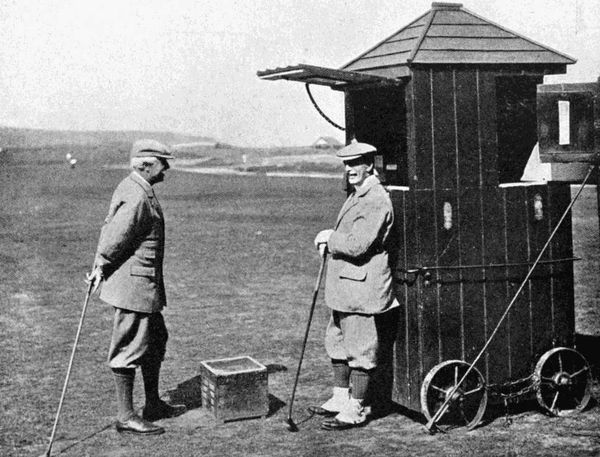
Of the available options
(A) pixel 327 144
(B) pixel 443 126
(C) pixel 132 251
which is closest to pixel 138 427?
(C) pixel 132 251

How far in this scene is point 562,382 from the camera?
6.36 meters

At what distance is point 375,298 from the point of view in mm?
6074

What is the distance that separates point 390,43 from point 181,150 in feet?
190

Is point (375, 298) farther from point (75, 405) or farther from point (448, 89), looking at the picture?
point (75, 405)

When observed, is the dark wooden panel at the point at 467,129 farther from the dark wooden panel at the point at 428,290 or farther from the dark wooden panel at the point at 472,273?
the dark wooden panel at the point at 428,290

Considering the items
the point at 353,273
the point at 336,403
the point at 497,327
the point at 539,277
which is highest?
the point at 353,273

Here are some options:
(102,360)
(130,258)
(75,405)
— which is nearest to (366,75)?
(130,258)

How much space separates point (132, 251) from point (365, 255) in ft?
5.84

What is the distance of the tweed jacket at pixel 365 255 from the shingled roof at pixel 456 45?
1005 millimetres

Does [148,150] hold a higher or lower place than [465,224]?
higher

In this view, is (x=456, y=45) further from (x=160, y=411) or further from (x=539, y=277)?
(x=160, y=411)

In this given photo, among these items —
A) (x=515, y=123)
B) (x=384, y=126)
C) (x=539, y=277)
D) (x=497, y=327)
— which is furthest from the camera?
(x=384, y=126)

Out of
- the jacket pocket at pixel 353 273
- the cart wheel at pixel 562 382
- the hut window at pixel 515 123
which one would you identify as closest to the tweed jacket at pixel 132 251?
the jacket pocket at pixel 353 273

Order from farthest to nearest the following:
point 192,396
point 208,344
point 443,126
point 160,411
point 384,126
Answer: point 208,344
point 384,126
point 192,396
point 160,411
point 443,126
